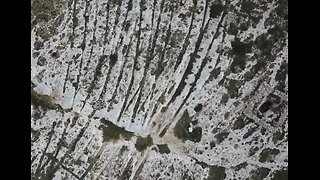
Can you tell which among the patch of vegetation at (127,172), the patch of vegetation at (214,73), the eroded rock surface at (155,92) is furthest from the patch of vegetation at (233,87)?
the patch of vegetation at (127,172)

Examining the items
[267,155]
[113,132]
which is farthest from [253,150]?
[113,132]

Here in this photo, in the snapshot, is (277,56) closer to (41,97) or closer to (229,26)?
(229,26)

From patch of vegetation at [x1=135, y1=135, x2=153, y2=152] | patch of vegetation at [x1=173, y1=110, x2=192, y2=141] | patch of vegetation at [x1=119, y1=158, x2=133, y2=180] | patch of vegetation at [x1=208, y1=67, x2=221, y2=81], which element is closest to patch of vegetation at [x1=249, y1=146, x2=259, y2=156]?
patch of vegetation at [x1=173, y1=110, x2=192, y2=141]

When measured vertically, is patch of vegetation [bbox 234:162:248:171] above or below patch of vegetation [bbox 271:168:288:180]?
above

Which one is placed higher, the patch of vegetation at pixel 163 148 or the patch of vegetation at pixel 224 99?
the patch of vegetation at pixel 224 99

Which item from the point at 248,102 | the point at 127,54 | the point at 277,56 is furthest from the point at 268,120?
the point at 127,54

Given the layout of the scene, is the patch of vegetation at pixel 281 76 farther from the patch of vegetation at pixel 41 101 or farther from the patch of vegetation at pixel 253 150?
the patch of vegetation at pixel 41 101

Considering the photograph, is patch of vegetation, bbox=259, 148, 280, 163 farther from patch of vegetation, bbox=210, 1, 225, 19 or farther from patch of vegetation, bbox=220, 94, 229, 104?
patch of vegetation, bbox=210, 1, 225, 19

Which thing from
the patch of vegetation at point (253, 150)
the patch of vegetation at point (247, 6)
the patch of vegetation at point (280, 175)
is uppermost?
the patch of vegetation at point (247, 6)
